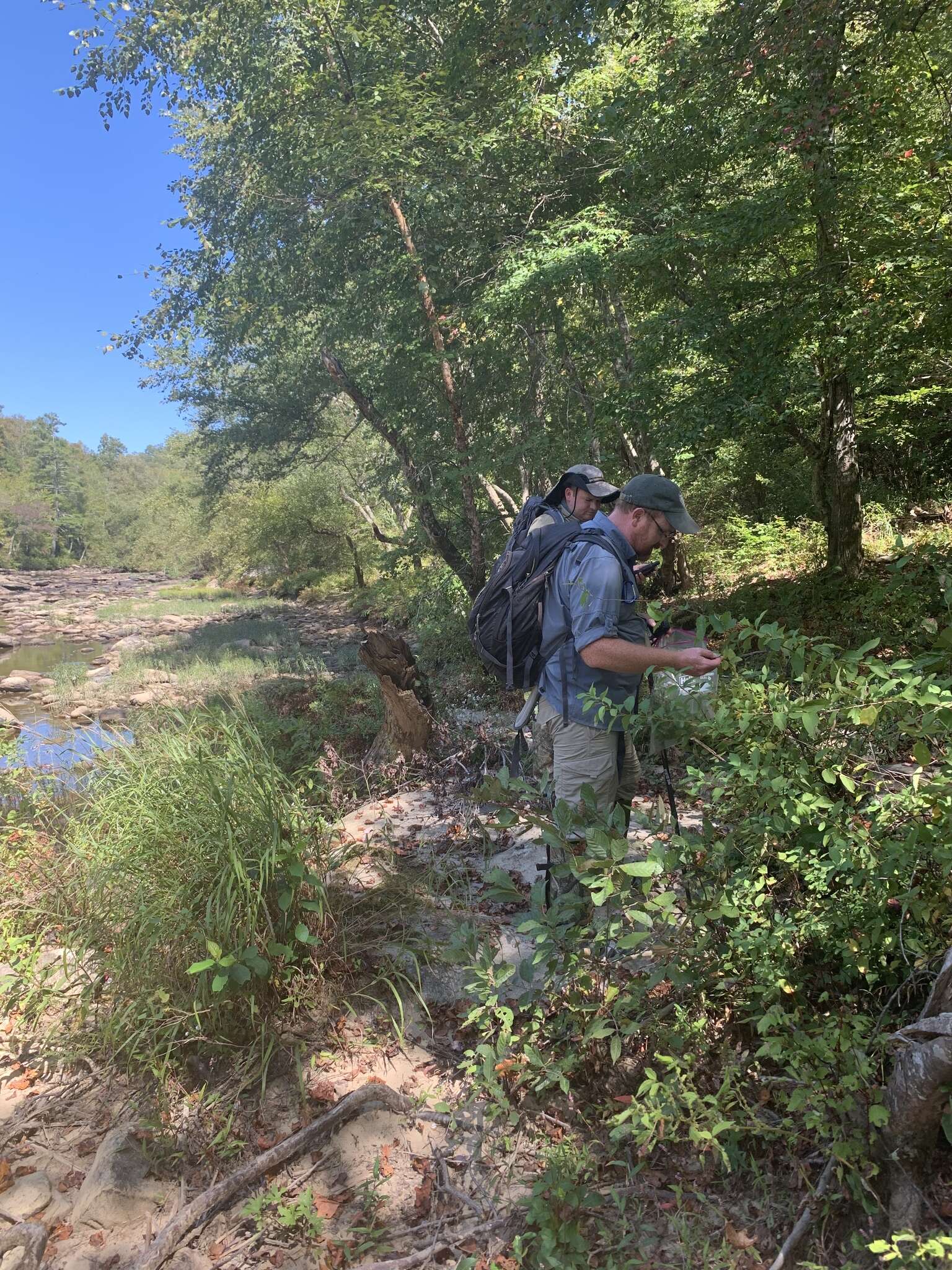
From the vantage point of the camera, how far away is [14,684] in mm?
15383

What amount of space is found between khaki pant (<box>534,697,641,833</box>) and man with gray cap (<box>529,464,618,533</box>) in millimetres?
706

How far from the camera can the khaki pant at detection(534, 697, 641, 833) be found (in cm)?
257

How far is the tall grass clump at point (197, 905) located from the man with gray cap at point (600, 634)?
1.15m

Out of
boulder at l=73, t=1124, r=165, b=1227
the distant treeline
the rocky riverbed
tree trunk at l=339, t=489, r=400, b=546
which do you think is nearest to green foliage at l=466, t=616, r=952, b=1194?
boulder at l=73, t=1124, r=165, b=1227

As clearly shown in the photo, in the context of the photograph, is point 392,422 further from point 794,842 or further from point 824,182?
point 794,842

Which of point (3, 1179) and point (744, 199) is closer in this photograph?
point (3, 1179)

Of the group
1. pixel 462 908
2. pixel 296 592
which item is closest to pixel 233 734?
pixel 462 908

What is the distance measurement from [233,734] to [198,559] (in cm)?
4767

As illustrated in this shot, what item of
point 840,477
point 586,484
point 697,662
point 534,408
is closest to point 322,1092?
point 697,662

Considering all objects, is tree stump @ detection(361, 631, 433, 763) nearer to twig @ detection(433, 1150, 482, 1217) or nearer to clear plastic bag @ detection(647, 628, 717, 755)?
twig @ detection(433, 1150, 482, 1217)

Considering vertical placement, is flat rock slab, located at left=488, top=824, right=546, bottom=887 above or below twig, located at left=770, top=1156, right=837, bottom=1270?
below

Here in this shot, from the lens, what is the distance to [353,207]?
972 centimetres

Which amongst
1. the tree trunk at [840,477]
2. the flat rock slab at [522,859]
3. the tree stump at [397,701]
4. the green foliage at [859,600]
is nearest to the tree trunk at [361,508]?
the green foliage at [859,600]

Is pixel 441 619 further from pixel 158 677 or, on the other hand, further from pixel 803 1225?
pixel 803 1225
